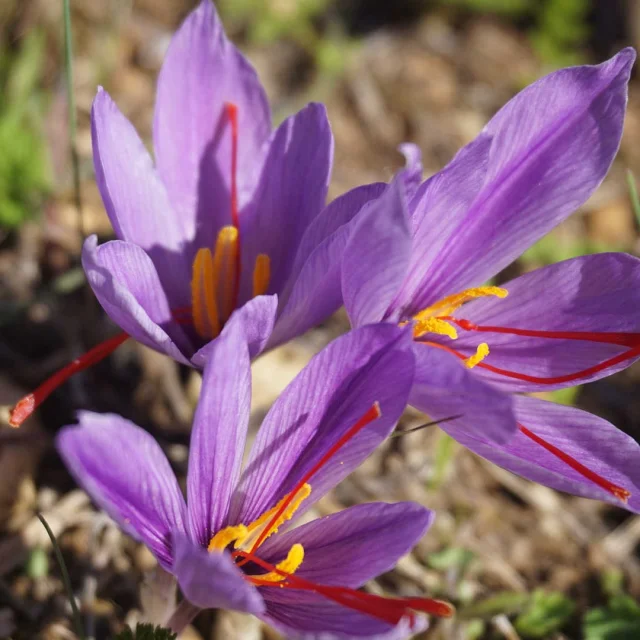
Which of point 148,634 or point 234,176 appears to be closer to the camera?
point 148,634

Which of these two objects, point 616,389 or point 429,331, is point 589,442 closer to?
point 429,331

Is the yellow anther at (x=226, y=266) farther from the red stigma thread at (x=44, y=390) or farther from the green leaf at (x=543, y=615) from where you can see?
the green leaf at (x=543, y=615)

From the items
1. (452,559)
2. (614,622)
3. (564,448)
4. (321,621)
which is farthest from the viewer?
(452,559)

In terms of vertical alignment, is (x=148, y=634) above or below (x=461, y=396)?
below

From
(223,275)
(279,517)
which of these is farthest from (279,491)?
(223,275)

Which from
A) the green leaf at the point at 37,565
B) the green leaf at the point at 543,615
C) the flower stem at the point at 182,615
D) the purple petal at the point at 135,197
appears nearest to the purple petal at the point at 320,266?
the purple petal at the point at 135,197

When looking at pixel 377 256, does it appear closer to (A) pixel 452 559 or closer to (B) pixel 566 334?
(B) pixel 566 334

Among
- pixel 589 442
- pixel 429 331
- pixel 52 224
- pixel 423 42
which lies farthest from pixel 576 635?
pixel 423 42
